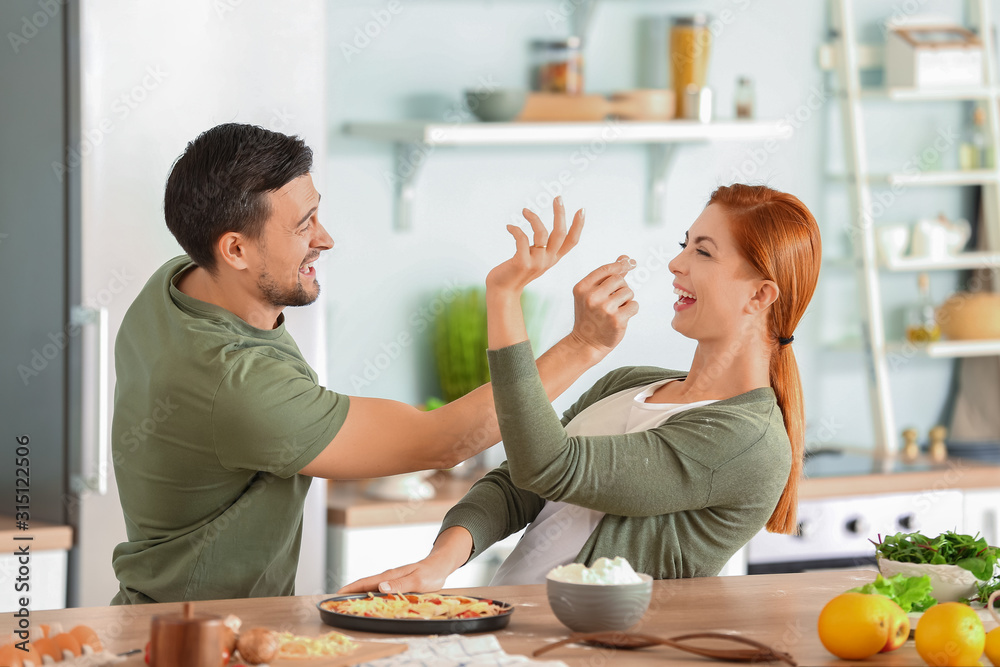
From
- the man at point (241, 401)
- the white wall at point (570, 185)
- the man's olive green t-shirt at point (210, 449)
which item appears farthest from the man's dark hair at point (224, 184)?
the white wall at point (570, 185)

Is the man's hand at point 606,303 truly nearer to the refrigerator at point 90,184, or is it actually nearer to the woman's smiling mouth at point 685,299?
the woman's smiling mouth at point 685,299

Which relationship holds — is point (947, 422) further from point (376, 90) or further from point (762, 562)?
point (376, 90)

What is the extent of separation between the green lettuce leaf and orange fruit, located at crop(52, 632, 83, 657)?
933 mm

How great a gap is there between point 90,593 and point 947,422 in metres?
2.94

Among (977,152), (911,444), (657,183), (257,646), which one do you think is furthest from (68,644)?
(977,152)

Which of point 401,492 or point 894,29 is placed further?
point 894,29

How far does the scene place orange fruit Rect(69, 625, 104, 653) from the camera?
129 cm

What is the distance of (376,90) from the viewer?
3416 mm

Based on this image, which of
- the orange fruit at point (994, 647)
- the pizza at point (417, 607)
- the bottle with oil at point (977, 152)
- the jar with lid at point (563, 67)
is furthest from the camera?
the bottle with oil at point (977, 152)

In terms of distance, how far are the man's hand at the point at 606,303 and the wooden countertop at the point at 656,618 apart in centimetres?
39

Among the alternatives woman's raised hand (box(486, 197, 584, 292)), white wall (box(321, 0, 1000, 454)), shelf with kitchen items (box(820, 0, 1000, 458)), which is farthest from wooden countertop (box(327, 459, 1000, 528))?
woman's raised hand (box(486, 197, 584, 292))

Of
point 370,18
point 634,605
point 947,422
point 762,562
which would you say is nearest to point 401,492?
point 762,562

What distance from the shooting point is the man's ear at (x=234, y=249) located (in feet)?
6.15

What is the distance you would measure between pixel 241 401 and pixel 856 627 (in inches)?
35.4
